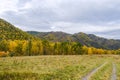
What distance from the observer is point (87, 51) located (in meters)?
196

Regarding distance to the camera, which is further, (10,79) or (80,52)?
(80,52)

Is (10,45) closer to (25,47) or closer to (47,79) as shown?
(25,47)

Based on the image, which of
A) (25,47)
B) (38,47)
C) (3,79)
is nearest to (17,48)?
(25,47)

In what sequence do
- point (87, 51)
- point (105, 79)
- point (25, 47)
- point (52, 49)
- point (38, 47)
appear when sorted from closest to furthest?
point (105, 79) → point (25, 47) → point (38, 47) → point (52, 49) → point (87, 51)

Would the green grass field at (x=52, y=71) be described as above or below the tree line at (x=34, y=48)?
below

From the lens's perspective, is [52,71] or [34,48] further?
[34,48]

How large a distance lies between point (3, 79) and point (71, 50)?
131804 mm

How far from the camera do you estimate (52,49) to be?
16075 cm

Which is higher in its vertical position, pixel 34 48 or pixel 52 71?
pixel 34 48

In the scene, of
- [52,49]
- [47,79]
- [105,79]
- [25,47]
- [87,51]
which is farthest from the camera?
[87,51]

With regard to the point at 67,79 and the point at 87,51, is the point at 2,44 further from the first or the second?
the point at 67,79

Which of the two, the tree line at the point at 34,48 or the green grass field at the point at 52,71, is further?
the tree line at the point at 34,48

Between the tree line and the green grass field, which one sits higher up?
the tree line

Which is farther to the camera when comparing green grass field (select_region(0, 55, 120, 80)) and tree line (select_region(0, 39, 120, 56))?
tree line (select_region(0, 39, 120, 56))
